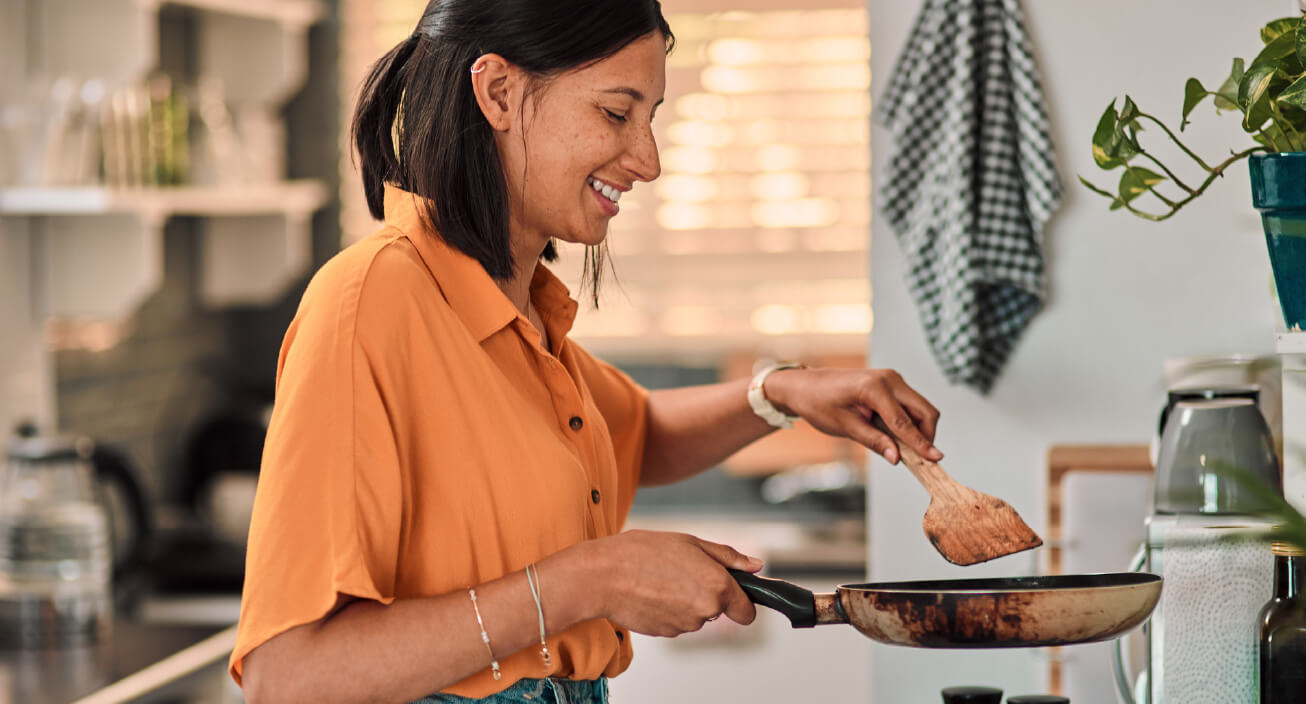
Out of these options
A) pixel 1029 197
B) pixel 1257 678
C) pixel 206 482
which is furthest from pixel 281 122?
pixel 1257 678

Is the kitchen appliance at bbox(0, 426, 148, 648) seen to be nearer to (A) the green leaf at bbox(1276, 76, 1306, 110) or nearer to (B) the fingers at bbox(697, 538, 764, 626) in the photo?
(B) the fingers at bbox(697, 538, 764, 626)

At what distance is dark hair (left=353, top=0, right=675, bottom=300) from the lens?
3.69ft

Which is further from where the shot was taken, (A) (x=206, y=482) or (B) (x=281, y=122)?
(B) (x=281, y=122)

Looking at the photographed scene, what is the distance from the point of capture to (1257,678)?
3.69ft

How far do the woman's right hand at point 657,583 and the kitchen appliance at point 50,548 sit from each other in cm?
147

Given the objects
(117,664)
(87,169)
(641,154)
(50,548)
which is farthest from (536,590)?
(87,169)

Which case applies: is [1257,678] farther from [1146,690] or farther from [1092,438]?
[1092,438]

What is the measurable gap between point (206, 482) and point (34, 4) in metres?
1.13

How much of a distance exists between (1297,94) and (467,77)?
2.11ft

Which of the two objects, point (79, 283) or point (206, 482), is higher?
point (79, 283)

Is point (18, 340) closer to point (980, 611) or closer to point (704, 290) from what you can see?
point (704, 290)

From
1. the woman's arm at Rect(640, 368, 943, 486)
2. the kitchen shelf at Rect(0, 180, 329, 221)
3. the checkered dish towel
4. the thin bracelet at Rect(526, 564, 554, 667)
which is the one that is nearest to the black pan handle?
the thin bracelet at Rect(526, 564, 554, 667)

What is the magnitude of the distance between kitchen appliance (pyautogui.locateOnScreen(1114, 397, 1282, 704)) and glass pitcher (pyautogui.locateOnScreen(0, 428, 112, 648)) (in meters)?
1.65

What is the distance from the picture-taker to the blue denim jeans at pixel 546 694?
3.53ft
